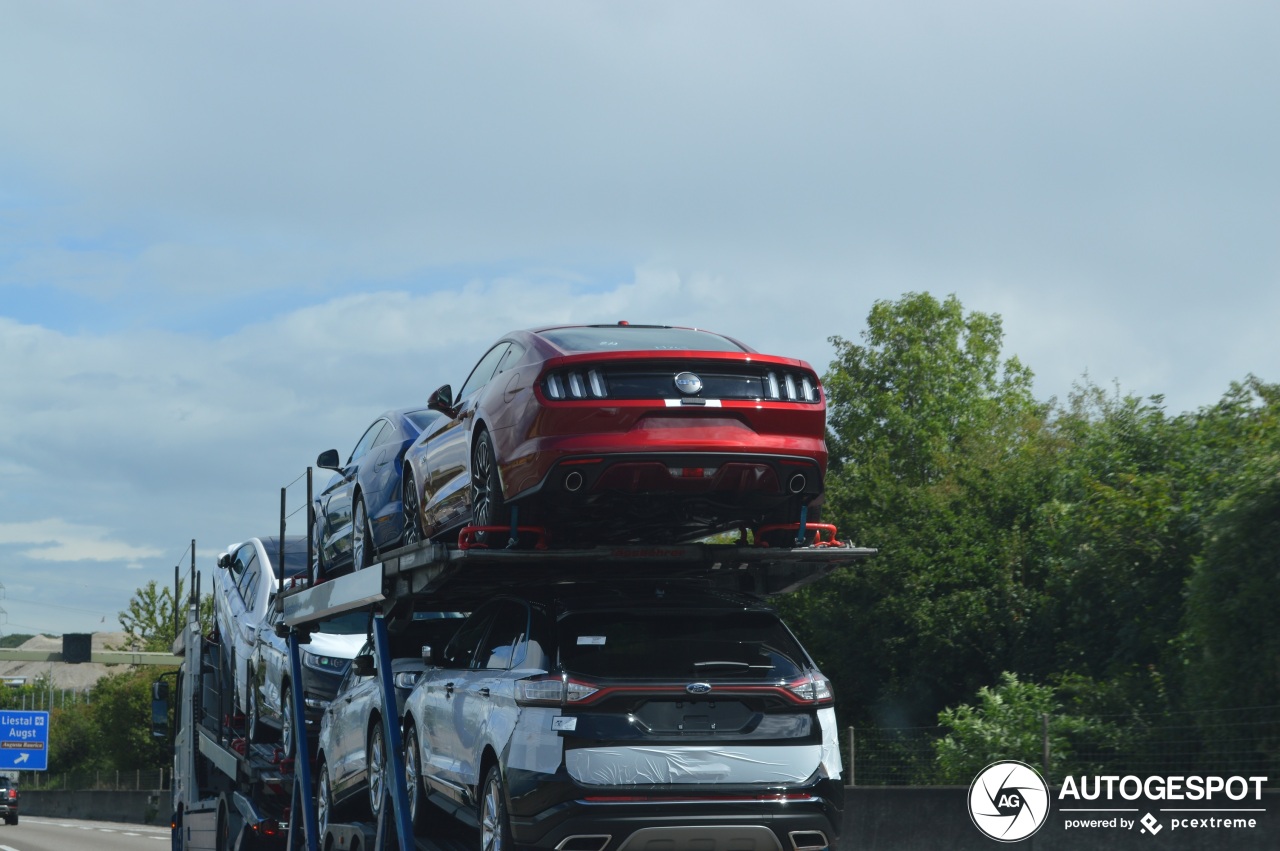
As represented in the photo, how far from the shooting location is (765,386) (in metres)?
7.64

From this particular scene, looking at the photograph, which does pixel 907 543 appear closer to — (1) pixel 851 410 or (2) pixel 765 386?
(1) pixel 851 410

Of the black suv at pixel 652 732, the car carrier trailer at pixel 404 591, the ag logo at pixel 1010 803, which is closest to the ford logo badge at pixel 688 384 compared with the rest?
the car carrier trailer at pixel 404 591

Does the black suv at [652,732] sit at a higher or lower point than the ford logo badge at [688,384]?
lower

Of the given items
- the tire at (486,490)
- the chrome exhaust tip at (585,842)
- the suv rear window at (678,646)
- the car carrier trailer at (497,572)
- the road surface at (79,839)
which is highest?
the tire at (486,490)

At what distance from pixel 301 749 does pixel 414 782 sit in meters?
2.53

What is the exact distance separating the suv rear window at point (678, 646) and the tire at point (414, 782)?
75.7 inches

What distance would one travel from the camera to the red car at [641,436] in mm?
7320

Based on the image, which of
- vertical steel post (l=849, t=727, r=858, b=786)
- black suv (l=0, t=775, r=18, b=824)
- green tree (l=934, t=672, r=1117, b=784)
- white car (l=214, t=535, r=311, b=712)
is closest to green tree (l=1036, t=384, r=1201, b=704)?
green tree (l=934, t=672, r=1117, b=784)

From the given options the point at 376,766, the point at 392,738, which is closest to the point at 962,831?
the point at 376,766

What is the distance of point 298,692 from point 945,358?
147ft

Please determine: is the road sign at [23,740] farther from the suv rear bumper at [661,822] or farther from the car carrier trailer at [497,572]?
the suv rear bumper at [661,822]

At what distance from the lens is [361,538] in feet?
38.1

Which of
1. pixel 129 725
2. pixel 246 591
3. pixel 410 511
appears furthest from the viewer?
pixel 129 725

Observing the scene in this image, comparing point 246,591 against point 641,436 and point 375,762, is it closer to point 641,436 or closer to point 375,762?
point 375,762
